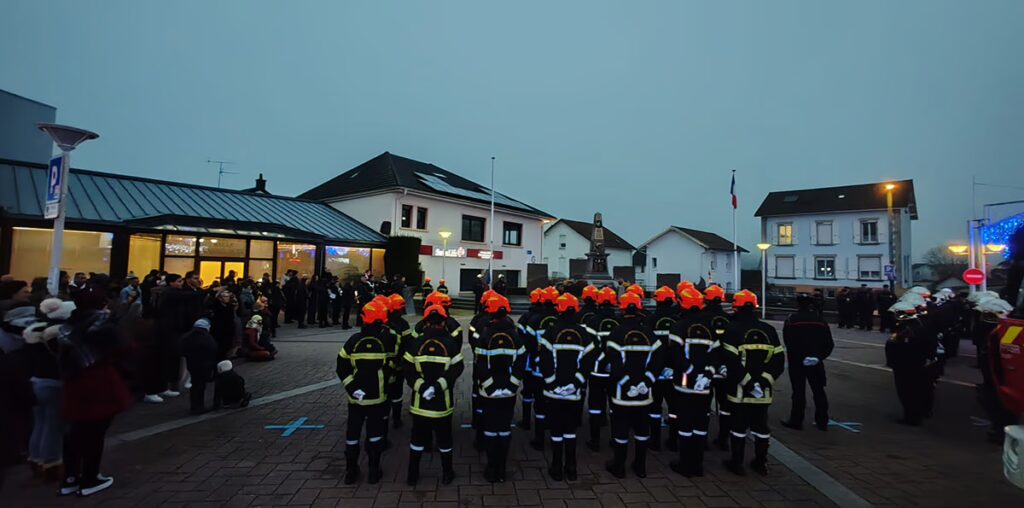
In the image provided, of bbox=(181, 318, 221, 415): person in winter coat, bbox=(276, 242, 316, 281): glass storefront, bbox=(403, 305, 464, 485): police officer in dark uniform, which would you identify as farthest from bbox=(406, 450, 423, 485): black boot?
bbox=(276, 242, 316, 281): glass storefront

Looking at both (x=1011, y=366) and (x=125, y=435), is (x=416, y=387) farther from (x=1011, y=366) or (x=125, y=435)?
(x=1011, y=366)

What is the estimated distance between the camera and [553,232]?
170ft

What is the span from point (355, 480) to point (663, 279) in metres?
33.5

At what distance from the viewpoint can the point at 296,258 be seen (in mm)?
20844

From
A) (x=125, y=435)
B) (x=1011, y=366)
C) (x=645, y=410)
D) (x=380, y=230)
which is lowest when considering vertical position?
(x=125, y=435)

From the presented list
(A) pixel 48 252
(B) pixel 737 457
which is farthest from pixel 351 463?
(A) pixel 48 252

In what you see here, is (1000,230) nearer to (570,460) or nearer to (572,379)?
(572,379)

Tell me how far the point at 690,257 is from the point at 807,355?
38.5 metres

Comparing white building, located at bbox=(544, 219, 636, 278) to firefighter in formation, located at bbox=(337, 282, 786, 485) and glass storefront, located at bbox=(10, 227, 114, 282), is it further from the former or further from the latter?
firefighter in formation, located at bbox=(337, 282, 786, 485)

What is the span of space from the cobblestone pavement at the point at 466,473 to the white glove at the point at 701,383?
97 centimetres

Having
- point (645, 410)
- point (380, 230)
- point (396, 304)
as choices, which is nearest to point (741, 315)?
point (645, 410)

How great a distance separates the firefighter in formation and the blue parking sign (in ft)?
21.0

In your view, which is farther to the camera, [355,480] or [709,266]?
[709,266]

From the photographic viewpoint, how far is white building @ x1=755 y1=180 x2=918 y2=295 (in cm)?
3588
